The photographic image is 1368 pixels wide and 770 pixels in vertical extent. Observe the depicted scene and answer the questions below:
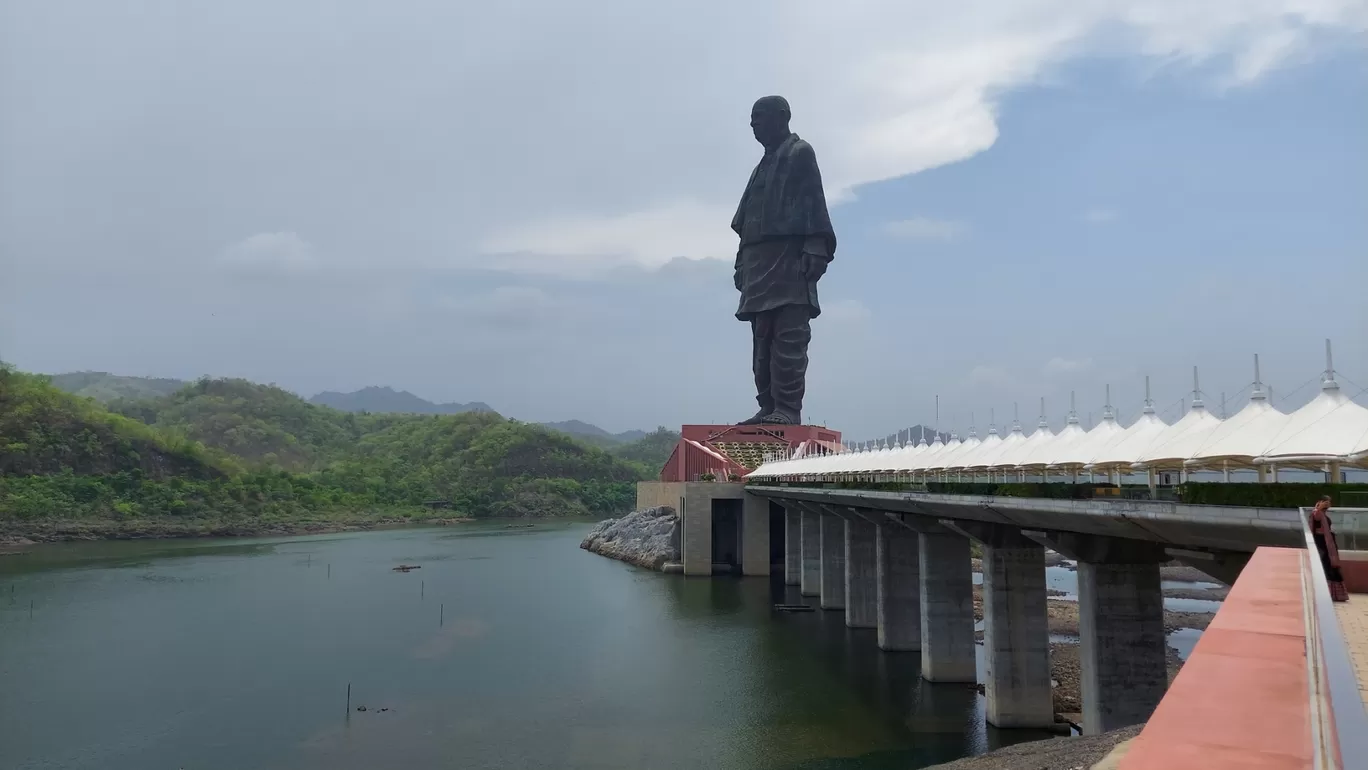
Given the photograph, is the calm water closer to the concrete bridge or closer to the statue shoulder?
the concrete bridge

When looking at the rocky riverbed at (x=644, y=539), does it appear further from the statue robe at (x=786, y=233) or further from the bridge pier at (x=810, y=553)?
the statue robe at (x=786, y=233)

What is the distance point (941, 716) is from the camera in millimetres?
29375

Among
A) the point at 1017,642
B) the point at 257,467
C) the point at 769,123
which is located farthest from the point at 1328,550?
the point at 257,467

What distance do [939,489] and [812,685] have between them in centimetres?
986

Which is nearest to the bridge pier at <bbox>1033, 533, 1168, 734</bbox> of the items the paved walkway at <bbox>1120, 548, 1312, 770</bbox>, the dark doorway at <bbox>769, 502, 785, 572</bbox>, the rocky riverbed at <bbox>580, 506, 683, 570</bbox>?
the paved walkway at <bbox>1120, 548, 1312, 770</bbox>

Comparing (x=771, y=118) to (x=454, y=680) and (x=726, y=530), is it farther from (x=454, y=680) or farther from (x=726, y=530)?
(x=454, y=680)

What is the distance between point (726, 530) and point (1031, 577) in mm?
44295

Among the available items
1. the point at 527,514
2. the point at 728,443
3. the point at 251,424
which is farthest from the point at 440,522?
the point at 251,424

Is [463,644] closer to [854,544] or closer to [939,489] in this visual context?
[854,544]

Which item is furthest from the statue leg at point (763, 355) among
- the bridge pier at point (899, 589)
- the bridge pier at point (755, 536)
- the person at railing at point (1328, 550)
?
the person at railing at point (1328, 550)

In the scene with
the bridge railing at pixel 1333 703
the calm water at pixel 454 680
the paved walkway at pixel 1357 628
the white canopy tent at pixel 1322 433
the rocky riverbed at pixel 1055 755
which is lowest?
the calm water at pixel 454 680

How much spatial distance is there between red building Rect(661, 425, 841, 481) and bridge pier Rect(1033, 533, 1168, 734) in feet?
201

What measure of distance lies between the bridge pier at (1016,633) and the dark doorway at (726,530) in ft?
140

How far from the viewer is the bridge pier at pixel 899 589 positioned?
1480 inches
